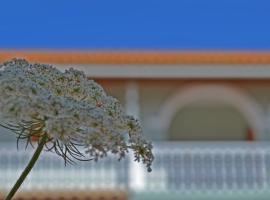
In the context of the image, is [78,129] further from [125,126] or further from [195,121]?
[195,121]

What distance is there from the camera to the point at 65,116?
1.99 meters

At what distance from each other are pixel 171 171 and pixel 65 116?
8714 mm

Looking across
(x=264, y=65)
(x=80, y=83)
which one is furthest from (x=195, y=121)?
(x=80, y=83)

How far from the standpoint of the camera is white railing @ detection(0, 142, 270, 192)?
1053 centimetres

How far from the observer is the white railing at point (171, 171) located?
1053cm

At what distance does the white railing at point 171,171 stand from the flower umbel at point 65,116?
26.9ft

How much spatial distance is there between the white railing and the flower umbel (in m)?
8.19

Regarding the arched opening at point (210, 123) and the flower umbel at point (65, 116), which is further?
the arched opening at point (210, 123)

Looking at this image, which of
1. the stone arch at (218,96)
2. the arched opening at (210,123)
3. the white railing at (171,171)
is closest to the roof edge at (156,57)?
the stone arch at (218,96)

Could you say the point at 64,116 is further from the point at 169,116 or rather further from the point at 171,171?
the point at 169,116

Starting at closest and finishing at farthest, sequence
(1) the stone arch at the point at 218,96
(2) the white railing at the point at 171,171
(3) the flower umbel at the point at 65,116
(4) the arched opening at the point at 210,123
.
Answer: (3) the flower umbel at the point at 65,116 < (2) the white railing at the point at 171,171 < (1) the stone arch at the point at 218,96 < (4) the arched opening at the point at 210,123

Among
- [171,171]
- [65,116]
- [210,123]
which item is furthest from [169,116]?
[65,116]

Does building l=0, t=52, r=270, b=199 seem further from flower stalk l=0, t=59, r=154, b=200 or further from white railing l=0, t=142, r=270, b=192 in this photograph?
flower stalk l=0, t=59, r=154, b=200

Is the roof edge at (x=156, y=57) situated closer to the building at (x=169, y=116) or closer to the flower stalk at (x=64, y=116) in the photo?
the building at (x=169, y=116)
